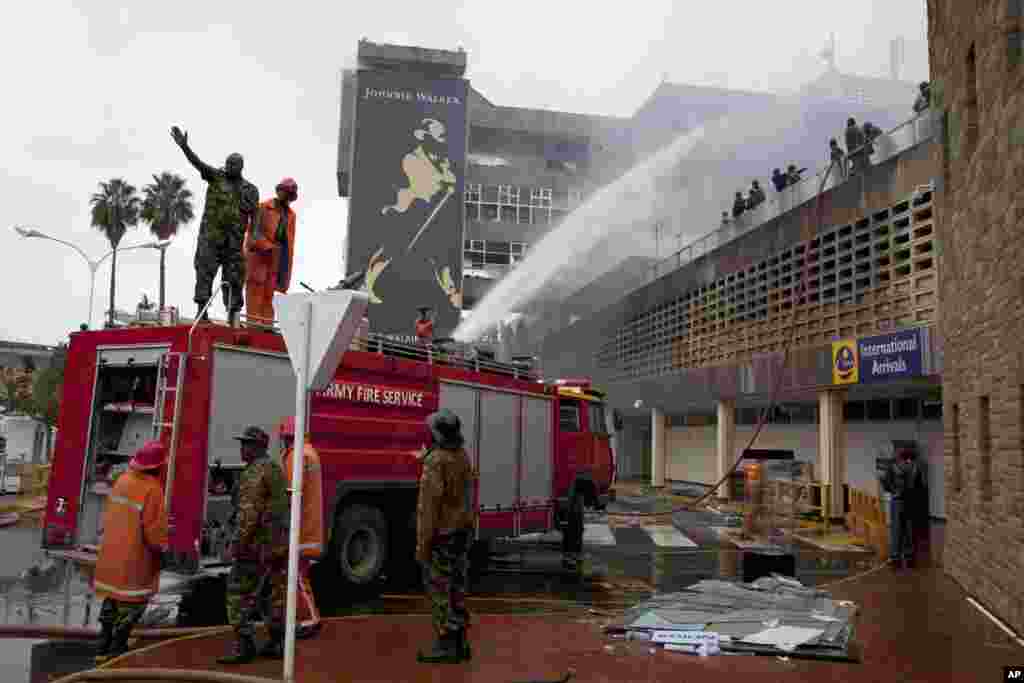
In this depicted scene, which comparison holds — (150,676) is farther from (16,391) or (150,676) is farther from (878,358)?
(16,391)

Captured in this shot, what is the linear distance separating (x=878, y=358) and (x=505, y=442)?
8.85m

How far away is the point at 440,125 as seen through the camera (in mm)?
52094

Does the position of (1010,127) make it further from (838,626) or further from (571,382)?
(571,382)

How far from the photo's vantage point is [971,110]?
29.0 ft

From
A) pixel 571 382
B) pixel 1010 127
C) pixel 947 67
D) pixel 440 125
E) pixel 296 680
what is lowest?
pixel 296 680

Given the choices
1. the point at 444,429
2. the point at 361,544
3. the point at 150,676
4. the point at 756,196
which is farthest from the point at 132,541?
the point at 756,196

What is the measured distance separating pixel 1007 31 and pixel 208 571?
846cm

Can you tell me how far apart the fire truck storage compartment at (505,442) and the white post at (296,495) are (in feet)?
16.2

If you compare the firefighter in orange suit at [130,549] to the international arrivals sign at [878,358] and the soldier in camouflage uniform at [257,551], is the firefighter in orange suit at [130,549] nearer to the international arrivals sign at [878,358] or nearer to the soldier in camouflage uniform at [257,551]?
the soldier in camouflage uniform at [257,551]

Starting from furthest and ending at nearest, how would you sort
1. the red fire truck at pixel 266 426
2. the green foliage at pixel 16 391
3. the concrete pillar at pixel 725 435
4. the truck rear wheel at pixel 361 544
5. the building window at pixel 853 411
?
the green foliage at pixel 16 391 < the concrete pillar at pixel 725 435 < the building window at pixel 853 411 < the truck rear wheel at pixel 361 544 < the red fire truck at pixel 266 426

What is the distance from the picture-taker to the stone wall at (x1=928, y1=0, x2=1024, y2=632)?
6.99 metres

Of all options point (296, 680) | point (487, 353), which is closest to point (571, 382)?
point (487, 353)

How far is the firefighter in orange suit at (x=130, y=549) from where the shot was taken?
5711 millimetres

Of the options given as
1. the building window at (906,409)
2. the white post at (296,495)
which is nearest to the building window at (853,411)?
the building window at (906,409)
